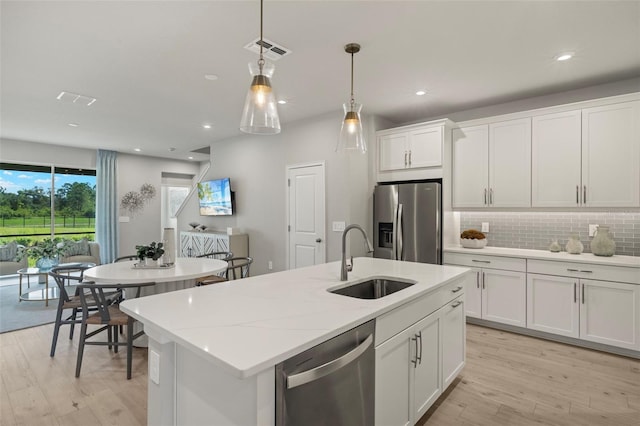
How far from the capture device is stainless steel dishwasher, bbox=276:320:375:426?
1.12 m

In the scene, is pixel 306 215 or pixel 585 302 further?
pixel 306 215

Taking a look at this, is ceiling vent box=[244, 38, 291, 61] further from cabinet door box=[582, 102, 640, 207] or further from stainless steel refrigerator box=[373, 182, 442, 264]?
cabinet door box=[582, 102, 640, 207]

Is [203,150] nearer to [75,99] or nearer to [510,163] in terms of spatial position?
[75,99]

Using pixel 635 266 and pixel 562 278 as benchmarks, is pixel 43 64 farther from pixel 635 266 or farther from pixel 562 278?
pixel 635 266

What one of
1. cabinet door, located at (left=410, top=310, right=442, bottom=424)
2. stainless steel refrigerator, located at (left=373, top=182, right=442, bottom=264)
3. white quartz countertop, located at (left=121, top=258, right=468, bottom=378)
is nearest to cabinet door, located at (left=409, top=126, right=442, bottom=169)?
stainless steel refrigerator, located at (left=373, top=182, right=442, bottom=264)

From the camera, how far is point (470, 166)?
13.5 ft

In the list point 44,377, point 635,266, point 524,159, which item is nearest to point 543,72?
point 524,159

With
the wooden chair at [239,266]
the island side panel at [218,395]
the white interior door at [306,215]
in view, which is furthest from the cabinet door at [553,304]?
the island side panel at [218,395]

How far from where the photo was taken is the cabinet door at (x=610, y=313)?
2.98 m

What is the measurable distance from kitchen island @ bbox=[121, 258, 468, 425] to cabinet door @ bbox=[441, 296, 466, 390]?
0.37 metres

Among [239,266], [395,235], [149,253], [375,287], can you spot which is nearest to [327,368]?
[375,287]

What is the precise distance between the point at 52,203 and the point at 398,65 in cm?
748

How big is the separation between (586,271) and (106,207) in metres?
8.45

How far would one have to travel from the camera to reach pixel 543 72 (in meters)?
3.21
